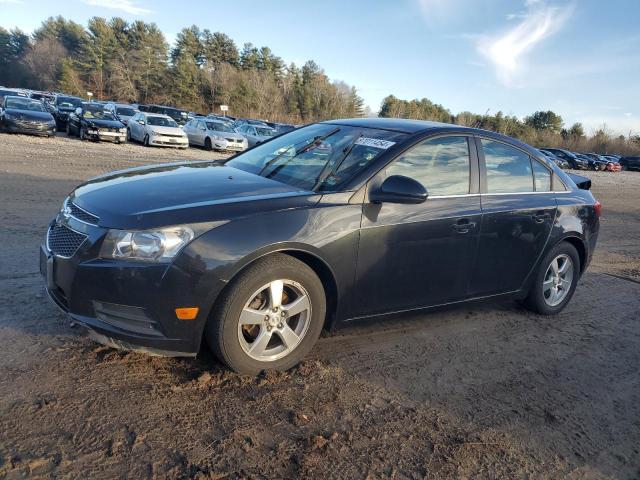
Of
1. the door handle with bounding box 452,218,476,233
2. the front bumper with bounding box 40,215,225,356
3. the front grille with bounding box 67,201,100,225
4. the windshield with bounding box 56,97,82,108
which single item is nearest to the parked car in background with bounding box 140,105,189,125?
the windshield with bounding box 56,97,82,108

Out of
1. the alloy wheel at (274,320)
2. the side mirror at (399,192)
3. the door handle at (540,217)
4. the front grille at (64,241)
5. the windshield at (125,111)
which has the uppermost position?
the windshield at (125,111)

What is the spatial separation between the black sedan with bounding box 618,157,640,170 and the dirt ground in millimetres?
59813

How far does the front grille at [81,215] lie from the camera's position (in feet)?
9.87

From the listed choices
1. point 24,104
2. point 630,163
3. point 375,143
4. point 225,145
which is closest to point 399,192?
point 375,143

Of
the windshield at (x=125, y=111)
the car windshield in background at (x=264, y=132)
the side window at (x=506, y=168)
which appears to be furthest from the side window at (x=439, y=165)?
the windshield at (x=125, y=111)

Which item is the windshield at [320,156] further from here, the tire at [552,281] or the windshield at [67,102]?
the windshield at [67,102]

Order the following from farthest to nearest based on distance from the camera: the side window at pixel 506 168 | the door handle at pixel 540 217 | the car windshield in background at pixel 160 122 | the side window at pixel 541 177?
1. the car windshield in background at pixel 160 122
2. the side window at pixel 541 177
3. the door handle at pixel 540 217
4. the side window at pixel 506 168

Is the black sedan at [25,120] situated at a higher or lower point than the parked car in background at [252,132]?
lower

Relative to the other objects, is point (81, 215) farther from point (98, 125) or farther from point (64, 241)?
point (98, 125)

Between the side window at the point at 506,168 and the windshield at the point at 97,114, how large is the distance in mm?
20711

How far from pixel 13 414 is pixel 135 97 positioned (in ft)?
244

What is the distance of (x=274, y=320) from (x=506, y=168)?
2.64 metres

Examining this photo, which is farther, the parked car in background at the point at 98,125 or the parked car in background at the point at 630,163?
the parked car in background at the point at 630,163

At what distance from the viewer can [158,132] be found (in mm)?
21656
